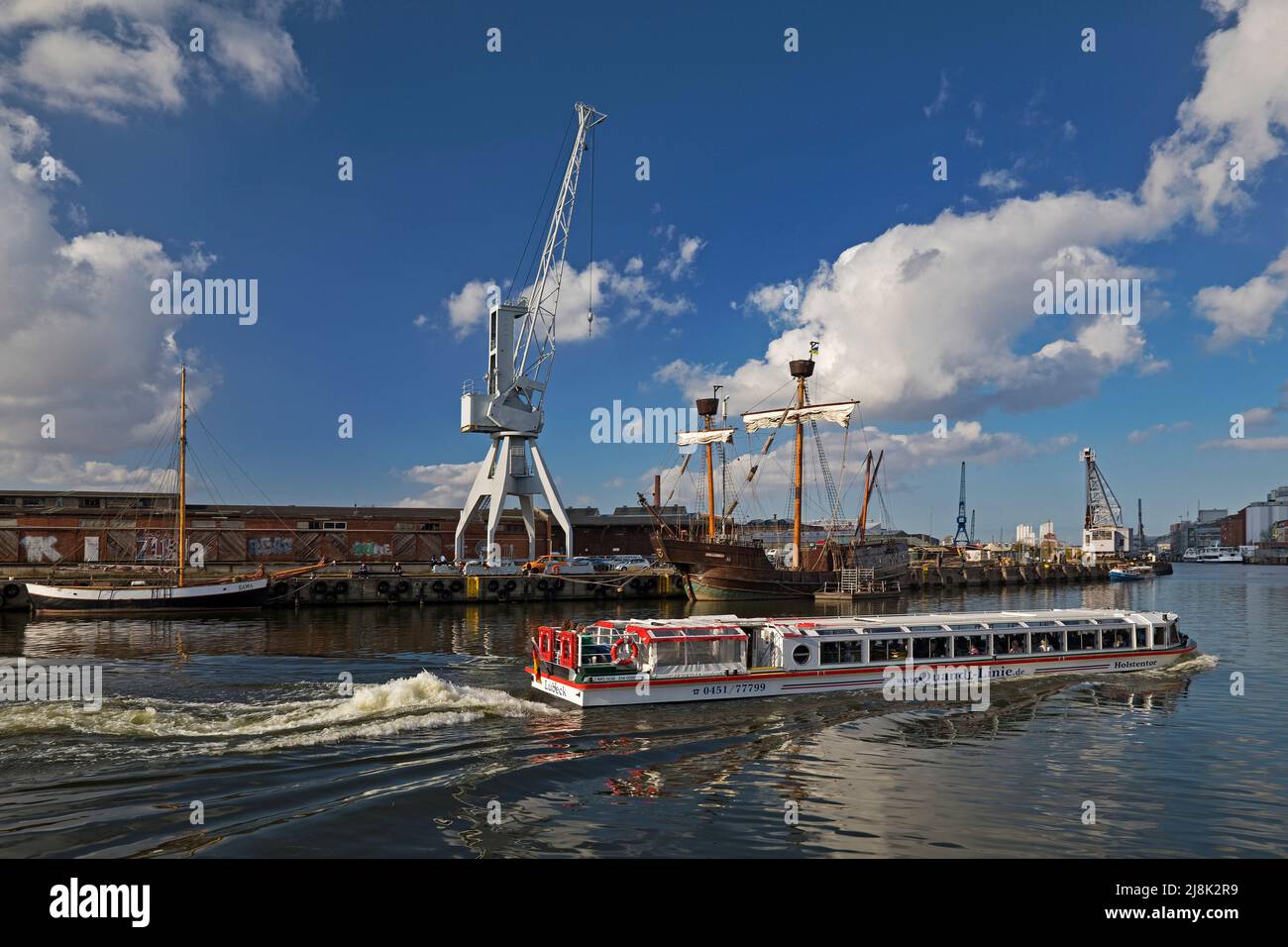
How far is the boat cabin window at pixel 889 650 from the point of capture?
1001 inches

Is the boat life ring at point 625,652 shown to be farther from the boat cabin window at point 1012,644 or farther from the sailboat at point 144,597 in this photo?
the sailboat at point 144,597

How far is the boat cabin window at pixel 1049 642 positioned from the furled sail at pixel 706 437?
48.9 metres

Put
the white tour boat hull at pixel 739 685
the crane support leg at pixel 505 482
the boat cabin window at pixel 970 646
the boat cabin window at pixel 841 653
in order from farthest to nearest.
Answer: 1. the crane support leg at pixel 505 482
2. the boat cabin window at pixel 970 646
3. the boat cabin window at pixel 841 653
4. the white tour boat hull at pixel 739 685

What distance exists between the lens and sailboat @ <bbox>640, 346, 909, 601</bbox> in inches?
2484

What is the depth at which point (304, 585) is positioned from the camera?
52594mm

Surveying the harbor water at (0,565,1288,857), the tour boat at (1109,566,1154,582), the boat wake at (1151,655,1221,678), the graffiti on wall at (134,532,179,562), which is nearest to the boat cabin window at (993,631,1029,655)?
the harbor water at (0,565,1288,857)

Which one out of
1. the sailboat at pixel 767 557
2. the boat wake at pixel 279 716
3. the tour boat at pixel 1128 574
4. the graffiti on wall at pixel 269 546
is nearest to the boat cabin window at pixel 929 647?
the boat wake at pixel 279 716

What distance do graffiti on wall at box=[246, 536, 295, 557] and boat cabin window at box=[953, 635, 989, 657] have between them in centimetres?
6046

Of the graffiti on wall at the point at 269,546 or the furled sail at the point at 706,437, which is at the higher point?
the furled sail at the point at 706,437

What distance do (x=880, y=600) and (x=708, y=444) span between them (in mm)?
22172

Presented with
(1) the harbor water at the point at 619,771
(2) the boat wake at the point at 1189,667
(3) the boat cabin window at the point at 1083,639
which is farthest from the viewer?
(2) the boat wake at the point at 1189,667

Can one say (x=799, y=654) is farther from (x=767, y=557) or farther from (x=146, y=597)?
(x=767, y=557)
